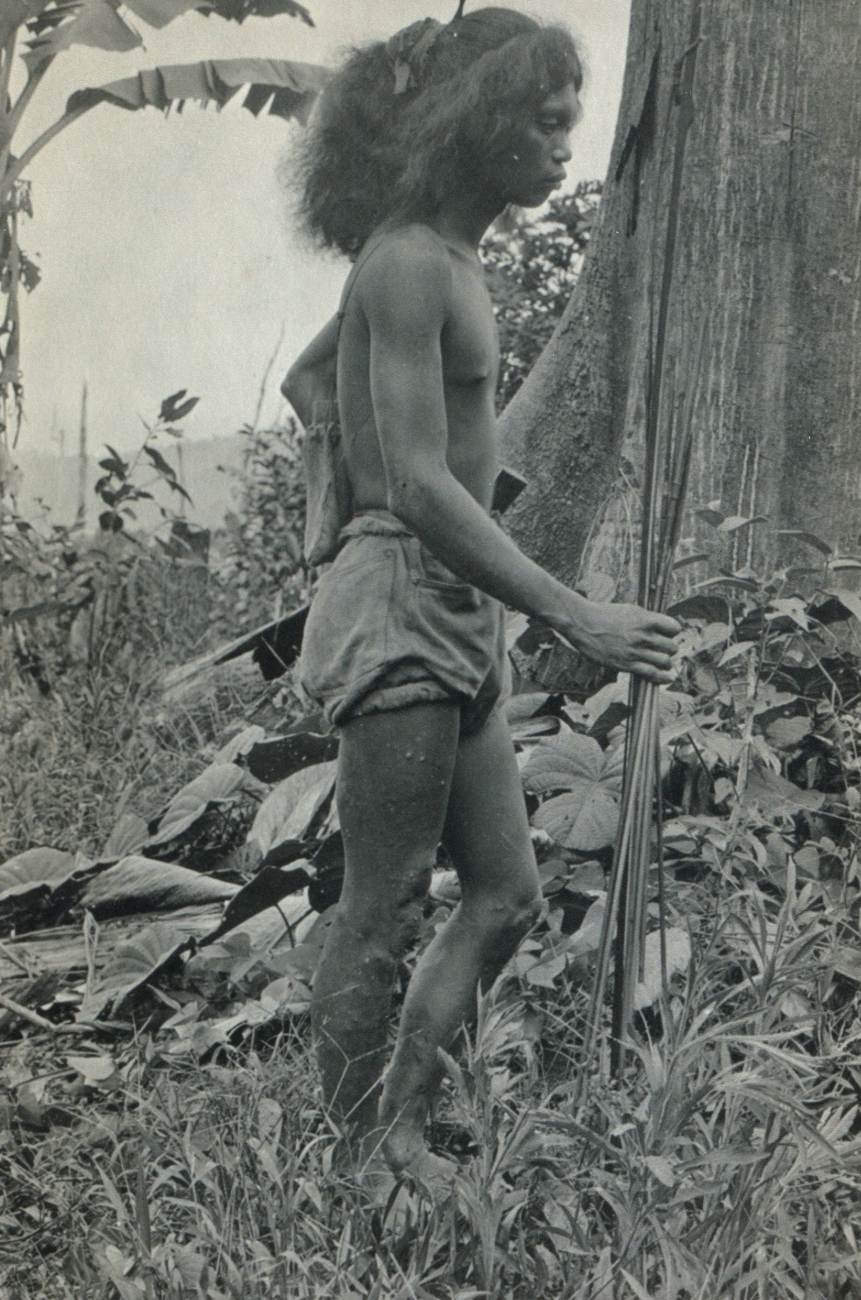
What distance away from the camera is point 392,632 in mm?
2287

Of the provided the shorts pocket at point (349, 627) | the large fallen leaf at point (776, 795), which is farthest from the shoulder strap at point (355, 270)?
the large fallen leaf at point (776, 795)

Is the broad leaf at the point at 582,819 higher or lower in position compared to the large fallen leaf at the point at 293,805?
higher

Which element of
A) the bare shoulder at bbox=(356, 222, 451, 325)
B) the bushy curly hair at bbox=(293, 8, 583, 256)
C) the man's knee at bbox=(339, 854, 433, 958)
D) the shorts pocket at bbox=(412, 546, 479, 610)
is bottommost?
the man's knee at bbox=(339, 854, 433, 958)

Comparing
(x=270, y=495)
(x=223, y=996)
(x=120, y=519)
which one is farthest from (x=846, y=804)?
(x=270, y=495)

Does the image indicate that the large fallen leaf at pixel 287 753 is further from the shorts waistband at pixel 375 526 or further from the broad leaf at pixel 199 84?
the broad leaf at pixel 199 84

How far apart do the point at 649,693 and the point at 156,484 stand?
12.9m

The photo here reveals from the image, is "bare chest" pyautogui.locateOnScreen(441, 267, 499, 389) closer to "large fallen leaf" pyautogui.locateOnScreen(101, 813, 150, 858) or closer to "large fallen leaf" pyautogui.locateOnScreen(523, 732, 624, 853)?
"large fallen leaf" pyautogui.locateOnScreen(523, 732, 624, 853)

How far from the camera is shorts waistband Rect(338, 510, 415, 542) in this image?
2.35 meters

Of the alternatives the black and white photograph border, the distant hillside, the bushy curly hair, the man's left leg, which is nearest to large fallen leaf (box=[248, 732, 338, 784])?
the black and white photograph border

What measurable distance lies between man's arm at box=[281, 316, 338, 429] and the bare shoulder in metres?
0.26

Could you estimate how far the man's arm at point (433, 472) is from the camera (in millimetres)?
2191

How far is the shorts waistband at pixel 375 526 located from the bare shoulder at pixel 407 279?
0.33m

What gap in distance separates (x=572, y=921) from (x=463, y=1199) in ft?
4.52

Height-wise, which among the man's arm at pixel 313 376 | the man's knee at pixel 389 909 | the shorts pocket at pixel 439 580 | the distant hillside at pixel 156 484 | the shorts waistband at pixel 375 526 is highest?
the man's arm at pixel 313 376
